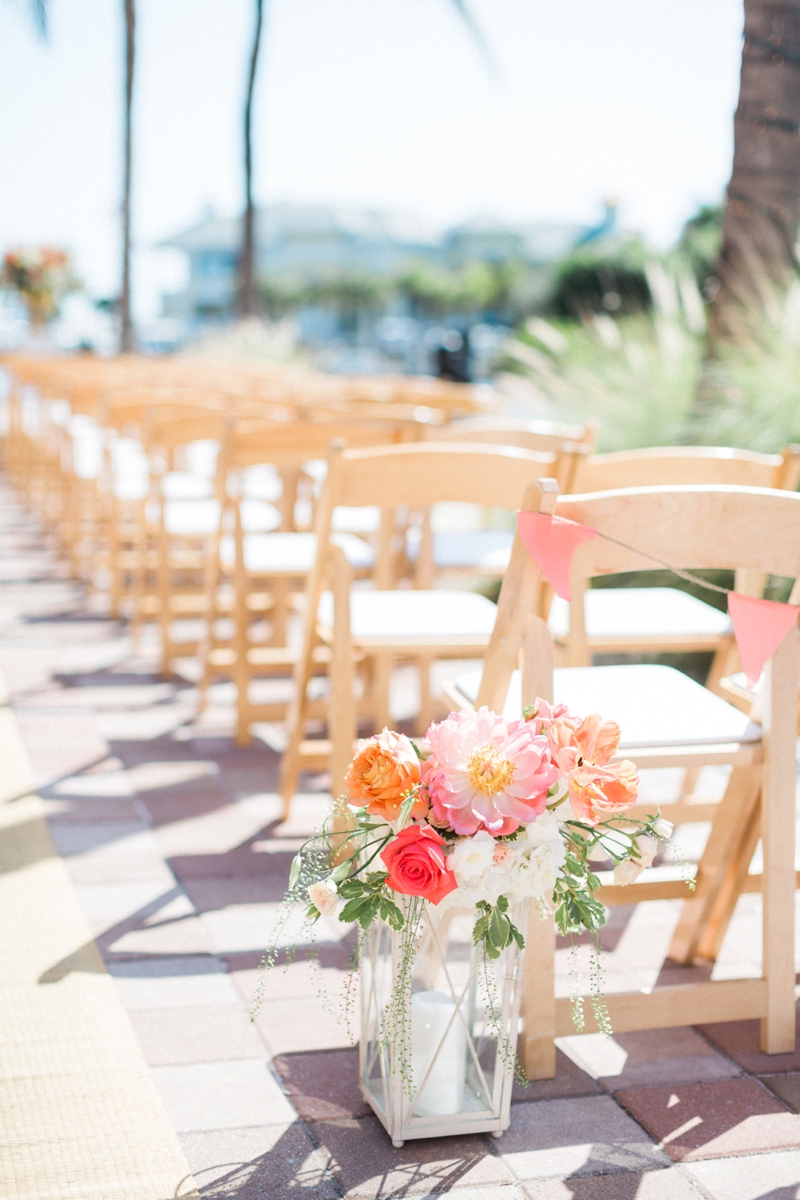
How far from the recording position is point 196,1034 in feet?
7.10

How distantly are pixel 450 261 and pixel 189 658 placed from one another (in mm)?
50367

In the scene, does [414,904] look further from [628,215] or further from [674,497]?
[628,215]

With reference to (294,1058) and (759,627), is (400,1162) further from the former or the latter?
(759,627)

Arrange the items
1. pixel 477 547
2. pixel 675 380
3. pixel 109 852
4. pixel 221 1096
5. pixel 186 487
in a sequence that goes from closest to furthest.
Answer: pixel 221 1096
pixel 109 852
pixel 477 547
pixel 186 487
pixel 675 380

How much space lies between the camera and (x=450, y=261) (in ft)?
174

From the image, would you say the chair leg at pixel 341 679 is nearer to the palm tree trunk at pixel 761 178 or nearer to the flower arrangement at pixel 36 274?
the palm tree trunk at pixel 761 178

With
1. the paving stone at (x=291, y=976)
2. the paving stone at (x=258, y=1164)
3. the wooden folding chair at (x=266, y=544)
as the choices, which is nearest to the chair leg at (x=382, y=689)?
the wooden folding chair at (x=266, y=544)

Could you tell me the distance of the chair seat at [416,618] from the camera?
2.82 m

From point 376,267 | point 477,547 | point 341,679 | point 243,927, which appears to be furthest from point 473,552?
point 376,267

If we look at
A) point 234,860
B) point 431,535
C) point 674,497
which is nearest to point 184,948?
point 234,860

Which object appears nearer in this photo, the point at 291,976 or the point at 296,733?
the point at 291,976

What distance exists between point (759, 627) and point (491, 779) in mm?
581

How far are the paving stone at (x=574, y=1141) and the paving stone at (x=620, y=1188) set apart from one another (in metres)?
0.02

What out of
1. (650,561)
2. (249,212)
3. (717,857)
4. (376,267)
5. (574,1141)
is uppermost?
(249,212)
